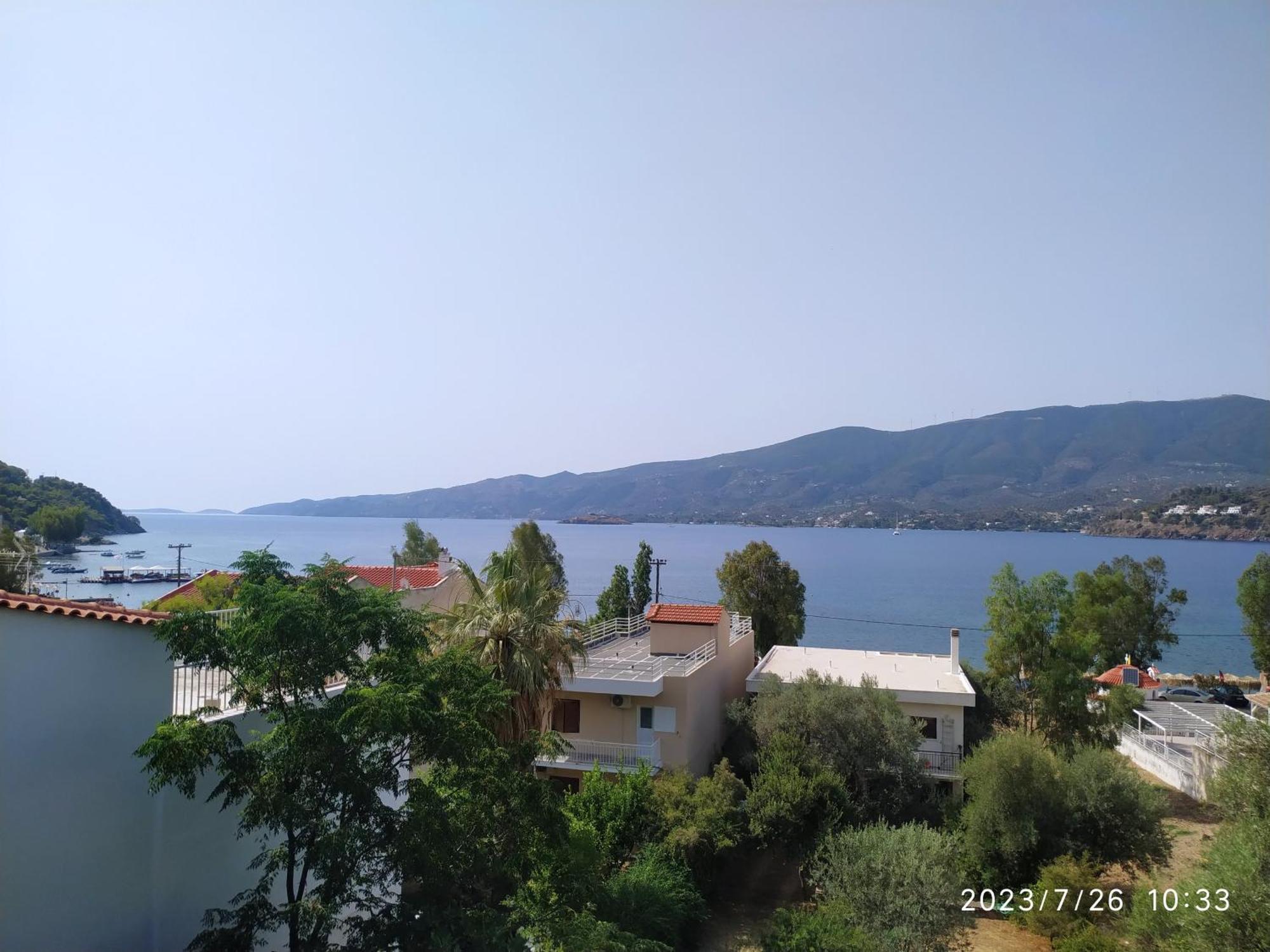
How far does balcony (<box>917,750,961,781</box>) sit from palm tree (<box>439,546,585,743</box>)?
1153 centimetres

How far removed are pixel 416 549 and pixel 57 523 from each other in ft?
136

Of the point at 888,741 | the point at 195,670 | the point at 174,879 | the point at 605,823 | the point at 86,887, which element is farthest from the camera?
the point at 888,741

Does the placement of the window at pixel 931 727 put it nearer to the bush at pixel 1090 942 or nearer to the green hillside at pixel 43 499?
the bush at pixel 1090 942

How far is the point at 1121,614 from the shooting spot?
43.1 metres

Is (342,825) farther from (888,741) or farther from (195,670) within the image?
(888,741)

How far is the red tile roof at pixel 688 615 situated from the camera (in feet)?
86.7

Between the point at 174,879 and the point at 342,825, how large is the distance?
230 centimetres

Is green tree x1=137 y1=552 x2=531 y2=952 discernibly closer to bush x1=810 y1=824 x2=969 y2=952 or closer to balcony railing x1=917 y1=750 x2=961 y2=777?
bush x1=810 y1=824 x2=969 y2=952

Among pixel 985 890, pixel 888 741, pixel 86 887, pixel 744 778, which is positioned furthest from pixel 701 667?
pixel 86 887

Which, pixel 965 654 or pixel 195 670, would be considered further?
pixel 965 654

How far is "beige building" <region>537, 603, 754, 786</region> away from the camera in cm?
2309

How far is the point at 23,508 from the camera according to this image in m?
79.6

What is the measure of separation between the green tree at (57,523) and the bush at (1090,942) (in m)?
82.3

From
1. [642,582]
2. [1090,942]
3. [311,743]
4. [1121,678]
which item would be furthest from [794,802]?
[1121,678]
